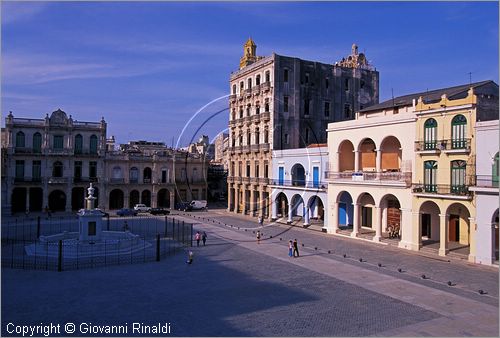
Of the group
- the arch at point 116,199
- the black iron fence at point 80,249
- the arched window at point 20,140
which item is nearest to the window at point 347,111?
the black iron fence at point 80,249

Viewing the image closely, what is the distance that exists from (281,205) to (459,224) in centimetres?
2653

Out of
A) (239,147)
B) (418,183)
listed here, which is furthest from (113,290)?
(239,147)

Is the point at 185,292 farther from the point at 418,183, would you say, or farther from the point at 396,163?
the point at 396,163

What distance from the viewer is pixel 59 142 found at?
6550cm

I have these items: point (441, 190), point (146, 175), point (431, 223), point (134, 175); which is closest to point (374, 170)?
point (431, 223)

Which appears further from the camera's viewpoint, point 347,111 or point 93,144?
point 93,144

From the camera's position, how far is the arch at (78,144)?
66688mm

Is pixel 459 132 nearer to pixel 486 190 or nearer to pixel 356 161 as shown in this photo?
pixel 486 190

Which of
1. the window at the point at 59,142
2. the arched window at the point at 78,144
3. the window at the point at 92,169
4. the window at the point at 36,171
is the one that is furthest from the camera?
the window at the point at 92,169

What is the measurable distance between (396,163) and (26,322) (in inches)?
1326

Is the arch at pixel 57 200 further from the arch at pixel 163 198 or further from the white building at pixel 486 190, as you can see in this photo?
the white building at pixel 486 190

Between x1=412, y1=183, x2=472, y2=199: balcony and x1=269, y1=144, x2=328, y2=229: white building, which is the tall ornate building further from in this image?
x1=412, y1=183, x2=472, y2=199: balcony

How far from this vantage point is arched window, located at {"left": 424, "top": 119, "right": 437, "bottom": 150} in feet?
117

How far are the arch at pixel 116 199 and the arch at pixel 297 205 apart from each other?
30168mm
